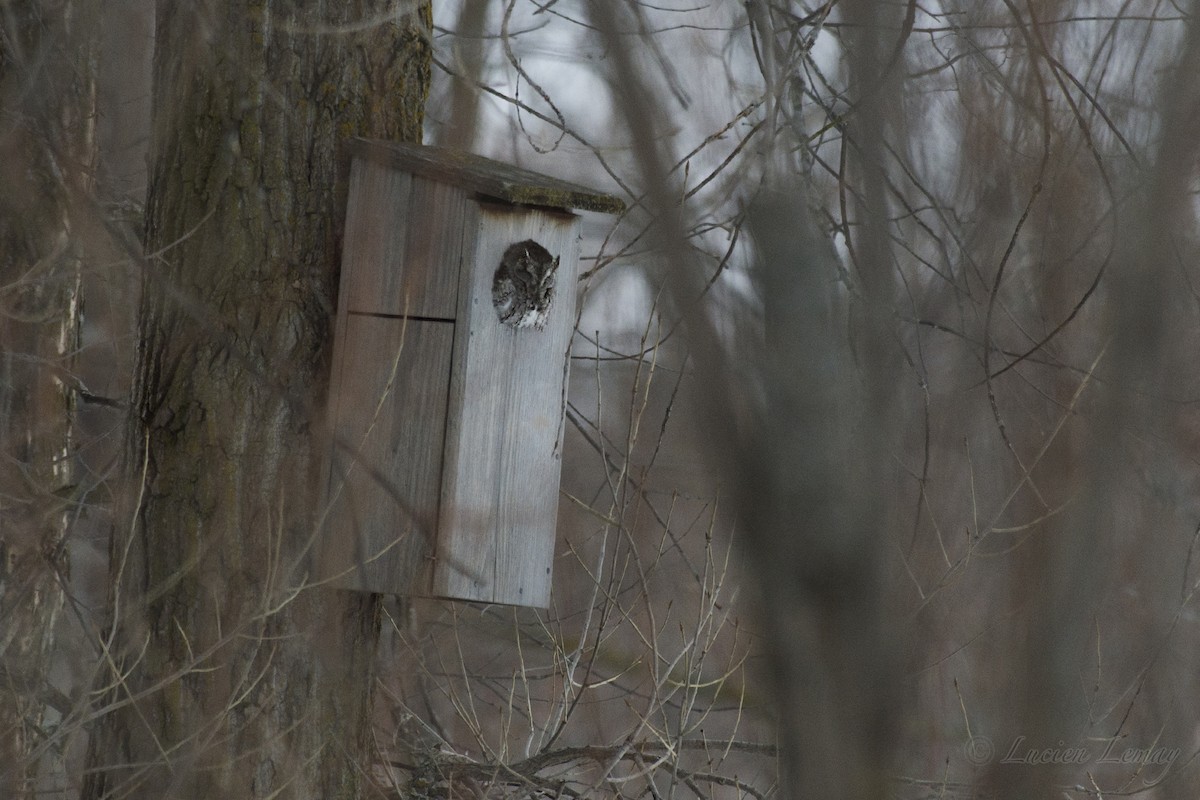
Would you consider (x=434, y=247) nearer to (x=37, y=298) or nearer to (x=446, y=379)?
(x=446, y=379)

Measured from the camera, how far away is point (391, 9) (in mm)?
2791

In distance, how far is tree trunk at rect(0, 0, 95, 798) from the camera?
3.77 m

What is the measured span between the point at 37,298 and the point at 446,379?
2193mm

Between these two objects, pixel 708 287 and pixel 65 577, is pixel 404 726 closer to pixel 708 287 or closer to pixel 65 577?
pixel 65 577

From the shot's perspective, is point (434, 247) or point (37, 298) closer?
point (434, 247)

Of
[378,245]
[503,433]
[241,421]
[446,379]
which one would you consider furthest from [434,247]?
[241,421]

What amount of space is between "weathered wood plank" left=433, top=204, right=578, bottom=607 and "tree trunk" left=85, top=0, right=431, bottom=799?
1.04 feet

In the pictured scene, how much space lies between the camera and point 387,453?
266cm

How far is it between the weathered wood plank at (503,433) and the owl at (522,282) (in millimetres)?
16

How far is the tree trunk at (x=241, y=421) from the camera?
104 inches

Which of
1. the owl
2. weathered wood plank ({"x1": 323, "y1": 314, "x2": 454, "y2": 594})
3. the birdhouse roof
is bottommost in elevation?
weathered wood plank ({"x1": 323, "y1": 314, "x2": 454, "y2": 594})

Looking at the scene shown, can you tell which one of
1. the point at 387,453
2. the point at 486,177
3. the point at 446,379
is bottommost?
the point at 387,453

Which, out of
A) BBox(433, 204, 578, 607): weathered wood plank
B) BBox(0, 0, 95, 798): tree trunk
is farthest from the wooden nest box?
BBox(0, 0, 95, 798): tree trunk

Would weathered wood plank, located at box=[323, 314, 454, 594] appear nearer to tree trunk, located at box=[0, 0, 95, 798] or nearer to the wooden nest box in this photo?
the wooden nest box
